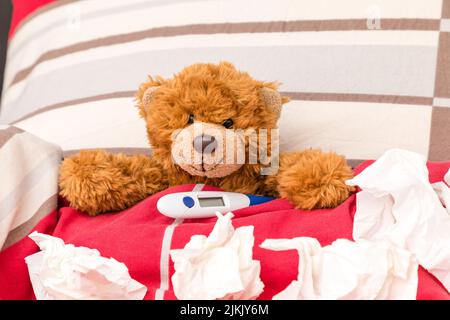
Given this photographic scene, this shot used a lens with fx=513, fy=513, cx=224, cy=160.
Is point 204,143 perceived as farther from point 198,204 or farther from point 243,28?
point 243,28

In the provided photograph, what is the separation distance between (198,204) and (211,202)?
2 cm

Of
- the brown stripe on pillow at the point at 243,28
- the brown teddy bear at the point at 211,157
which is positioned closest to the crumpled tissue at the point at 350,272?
the brown teddy bear at the point at 211,157

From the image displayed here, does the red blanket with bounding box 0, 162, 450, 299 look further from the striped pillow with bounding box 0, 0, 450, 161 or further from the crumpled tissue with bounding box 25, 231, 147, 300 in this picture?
the striped pillow with bounding box 0, 0, 450, 161

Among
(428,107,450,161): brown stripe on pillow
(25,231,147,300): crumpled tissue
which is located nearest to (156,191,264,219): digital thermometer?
(25,231,147,300): crumpled tissue

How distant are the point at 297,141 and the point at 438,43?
1.05 ft

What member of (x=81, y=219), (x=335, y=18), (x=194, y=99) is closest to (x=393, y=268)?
(x=194, y=99)

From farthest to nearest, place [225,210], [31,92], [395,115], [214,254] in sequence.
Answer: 1. [31,92]
2. [395,115]
3. [225,210]
4. [214,254]

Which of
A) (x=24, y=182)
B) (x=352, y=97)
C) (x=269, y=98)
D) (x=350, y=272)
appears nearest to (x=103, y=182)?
(x=24, y=182)

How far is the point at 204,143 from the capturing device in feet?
2.32

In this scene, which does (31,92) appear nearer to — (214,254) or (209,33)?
(209,33)

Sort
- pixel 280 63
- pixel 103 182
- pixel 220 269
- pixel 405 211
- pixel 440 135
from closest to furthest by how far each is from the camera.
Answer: pixel 220 269, pixel 405 211, pixel 103 182, pixel 440 135, pixel 280 63

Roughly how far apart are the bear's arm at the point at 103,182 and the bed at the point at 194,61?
0.03 m

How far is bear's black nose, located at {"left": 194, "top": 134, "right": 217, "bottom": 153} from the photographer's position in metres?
0.71

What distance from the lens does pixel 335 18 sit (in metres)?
1.01
